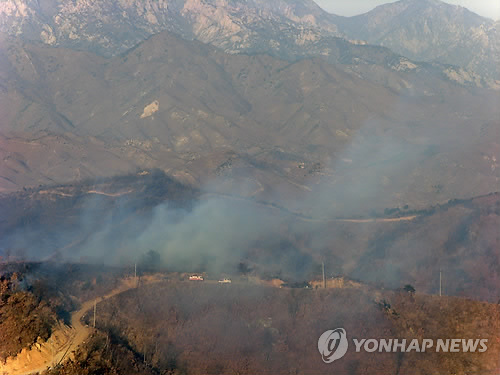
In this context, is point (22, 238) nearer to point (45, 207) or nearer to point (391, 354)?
point (45, 207)

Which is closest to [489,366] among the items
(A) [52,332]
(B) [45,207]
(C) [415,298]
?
(C) [415,298]
